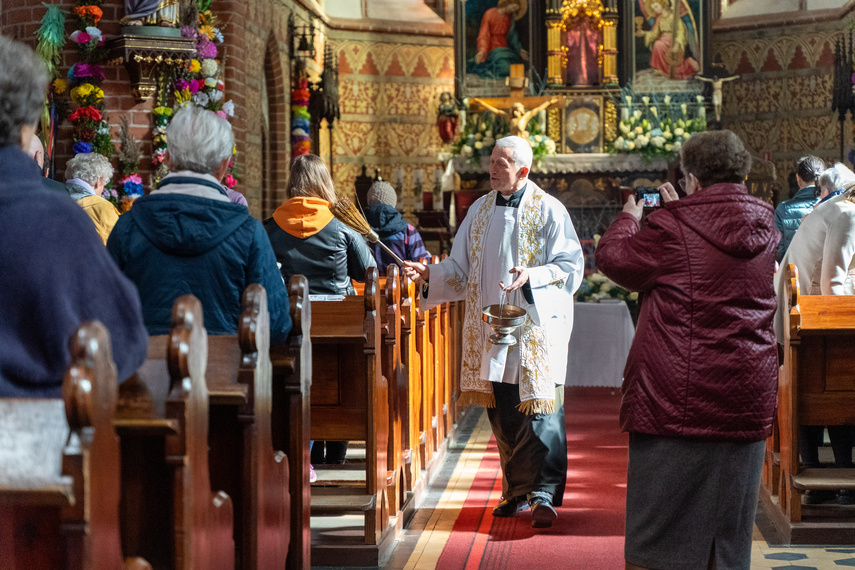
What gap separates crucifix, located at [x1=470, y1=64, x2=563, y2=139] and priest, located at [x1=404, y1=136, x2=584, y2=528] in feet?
21.9

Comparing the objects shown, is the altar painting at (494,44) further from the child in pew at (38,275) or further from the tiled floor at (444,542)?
the child in pew at (38,275)

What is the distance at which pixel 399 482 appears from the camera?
4.52m

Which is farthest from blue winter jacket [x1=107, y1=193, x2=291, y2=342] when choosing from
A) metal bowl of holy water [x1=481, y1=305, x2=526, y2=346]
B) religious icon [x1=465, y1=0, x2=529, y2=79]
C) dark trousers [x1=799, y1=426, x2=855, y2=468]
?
religious icon [x1=465, y1=0, x2=529, y2=79]

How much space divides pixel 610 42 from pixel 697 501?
35.4 feet

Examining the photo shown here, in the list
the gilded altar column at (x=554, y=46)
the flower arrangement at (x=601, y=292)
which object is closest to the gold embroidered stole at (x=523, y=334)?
the flower arrangement at (x=601, y=292)

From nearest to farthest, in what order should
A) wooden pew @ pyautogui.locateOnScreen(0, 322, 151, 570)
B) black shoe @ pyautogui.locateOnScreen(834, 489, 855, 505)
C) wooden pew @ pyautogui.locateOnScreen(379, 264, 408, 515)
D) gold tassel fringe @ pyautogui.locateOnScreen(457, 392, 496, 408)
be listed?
wooden pew @ pyautogui.locateOnScreen(0, 322, 151, 570)
wooden pew @ pyautogui.locateOnScreen(379, 264, 408, 515)
gold tassel fringe @ pyautogui.locateOnScreen(457, 392, 496, 408)
black shoe @ pyautogui.locateOnScreen(834, 489, 855, 505)

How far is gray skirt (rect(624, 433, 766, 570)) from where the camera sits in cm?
290

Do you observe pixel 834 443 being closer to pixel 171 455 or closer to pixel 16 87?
pixel 171 455

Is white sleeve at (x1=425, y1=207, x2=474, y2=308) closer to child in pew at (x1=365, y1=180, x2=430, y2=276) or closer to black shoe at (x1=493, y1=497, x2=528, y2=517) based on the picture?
black shoe at (x1=493, y1=497, x2=528, y2=517)

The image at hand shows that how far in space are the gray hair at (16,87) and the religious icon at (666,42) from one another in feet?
38.9

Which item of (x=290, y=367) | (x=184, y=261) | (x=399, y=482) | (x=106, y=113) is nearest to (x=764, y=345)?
(x=290, y=367)

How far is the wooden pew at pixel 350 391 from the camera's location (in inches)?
153

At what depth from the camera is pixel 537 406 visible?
173 inches

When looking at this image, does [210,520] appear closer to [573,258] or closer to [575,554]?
[575,554]
